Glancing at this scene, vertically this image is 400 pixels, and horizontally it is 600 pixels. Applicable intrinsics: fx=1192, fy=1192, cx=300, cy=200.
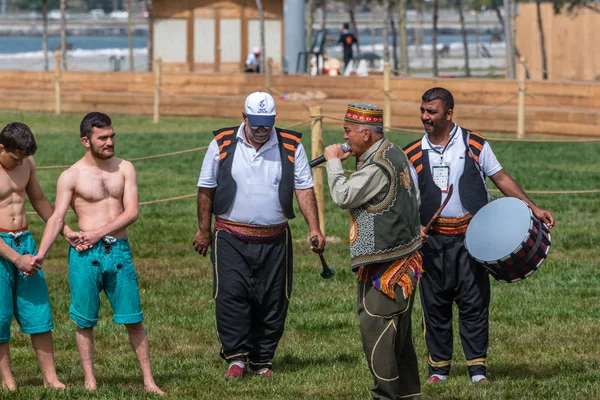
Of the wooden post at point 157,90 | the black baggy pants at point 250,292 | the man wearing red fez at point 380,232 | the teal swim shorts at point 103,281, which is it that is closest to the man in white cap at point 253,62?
the wooden post at point 157,90

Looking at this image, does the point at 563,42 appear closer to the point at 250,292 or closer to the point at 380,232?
the point at 250,292

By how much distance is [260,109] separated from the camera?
24.2 feet

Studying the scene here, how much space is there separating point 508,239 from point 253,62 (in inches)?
1209

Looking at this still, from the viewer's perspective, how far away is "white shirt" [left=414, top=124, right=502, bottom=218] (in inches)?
290

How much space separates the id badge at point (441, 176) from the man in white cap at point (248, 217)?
2.67 ft

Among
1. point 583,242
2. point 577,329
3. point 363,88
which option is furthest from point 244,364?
point 363,88

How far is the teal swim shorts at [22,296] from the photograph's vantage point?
685 cm

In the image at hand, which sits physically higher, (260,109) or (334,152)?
(260,109)

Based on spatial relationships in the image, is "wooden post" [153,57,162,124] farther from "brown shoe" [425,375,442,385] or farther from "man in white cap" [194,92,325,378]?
"brown shoe" [425,375,442,385]

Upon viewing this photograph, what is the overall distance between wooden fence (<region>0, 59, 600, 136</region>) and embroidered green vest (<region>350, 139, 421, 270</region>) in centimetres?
1741

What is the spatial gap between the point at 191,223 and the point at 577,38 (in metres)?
30.5

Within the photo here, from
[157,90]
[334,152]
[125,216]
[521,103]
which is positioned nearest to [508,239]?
[334,152]

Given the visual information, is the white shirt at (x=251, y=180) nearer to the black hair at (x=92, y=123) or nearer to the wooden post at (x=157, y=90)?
the black hair at (x=92, y=123)

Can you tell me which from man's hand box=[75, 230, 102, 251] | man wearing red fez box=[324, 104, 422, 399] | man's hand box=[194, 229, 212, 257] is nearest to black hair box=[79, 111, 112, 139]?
man's hand box=[75, 230, 102, 251]
